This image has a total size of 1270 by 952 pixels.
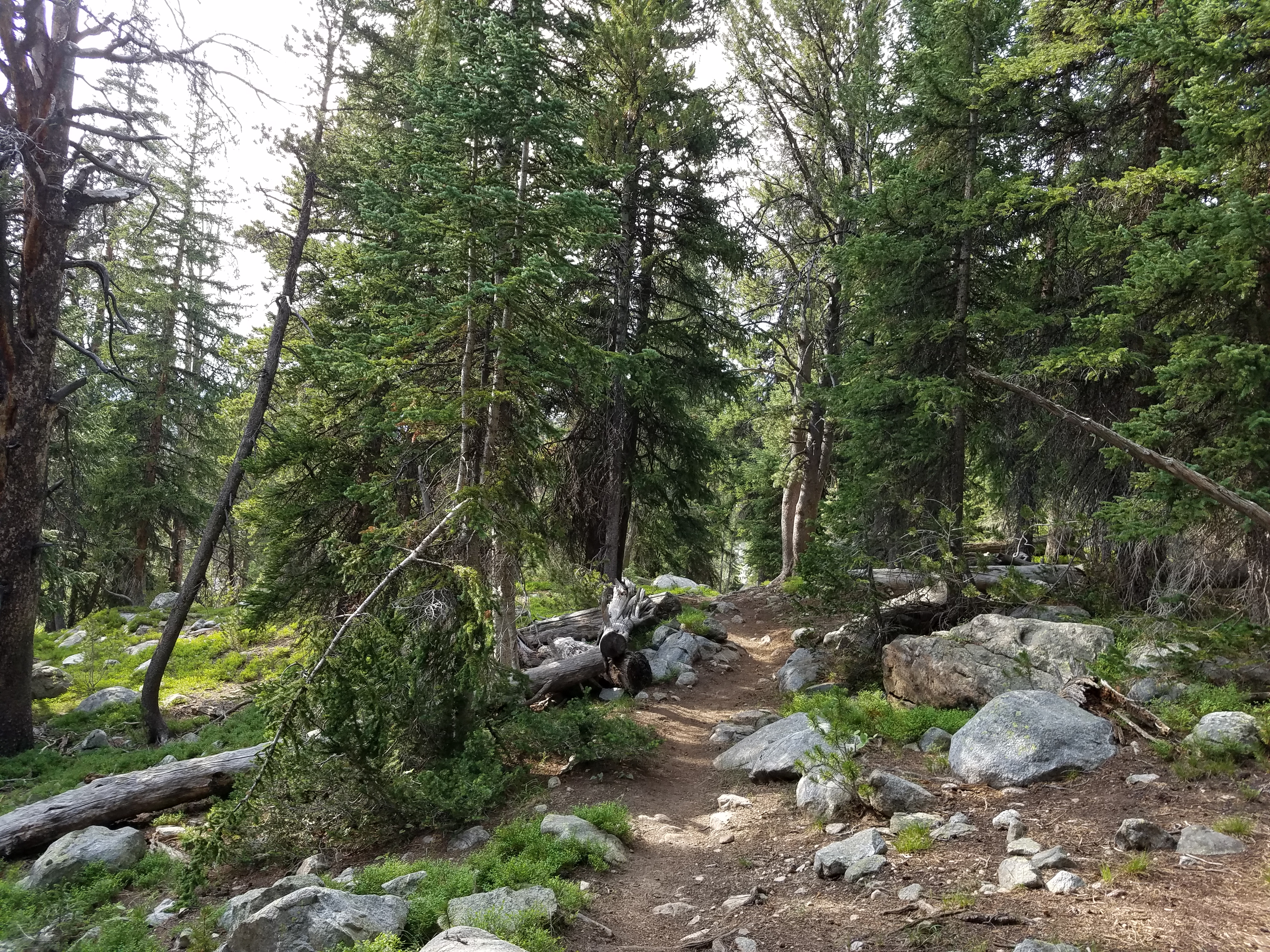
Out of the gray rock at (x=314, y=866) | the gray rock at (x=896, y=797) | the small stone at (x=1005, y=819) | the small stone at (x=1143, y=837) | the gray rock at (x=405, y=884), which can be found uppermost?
the small stone at (x=1143, y=837)

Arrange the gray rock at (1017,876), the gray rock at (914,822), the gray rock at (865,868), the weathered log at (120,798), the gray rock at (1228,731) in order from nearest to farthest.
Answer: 1. the gray rock at (1017,876)
2. the gray rock at (865,868)
3. the gray rock at (914,822)
4. the gray rock at (1228,731)
5. the weathered log at (120,798)

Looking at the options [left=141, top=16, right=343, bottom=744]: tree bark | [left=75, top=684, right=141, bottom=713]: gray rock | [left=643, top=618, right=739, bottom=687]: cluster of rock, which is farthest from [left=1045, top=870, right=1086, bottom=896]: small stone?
[left=75, top=684, right=141, bottom=713]: gray rock

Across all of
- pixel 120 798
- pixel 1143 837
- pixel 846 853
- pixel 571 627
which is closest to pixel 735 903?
pixel 846 853

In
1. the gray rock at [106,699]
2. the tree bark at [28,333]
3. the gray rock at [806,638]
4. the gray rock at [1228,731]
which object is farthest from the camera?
the gray rock at [106,699]

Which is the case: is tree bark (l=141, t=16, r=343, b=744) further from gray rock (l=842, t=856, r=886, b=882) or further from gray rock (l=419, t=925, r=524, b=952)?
gray rock (l=842, t=856, r=886, b=882)

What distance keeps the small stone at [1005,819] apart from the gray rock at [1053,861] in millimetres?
578

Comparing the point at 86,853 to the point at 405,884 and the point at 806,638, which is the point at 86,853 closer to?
the point at 405,884

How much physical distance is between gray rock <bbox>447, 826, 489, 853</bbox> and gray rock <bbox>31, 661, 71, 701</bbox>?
1243 cm

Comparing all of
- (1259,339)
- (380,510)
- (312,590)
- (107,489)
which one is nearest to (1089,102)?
(1259,339)

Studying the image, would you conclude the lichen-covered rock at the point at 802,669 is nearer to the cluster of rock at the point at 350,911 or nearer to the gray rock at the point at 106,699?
the cluster of rock at the point at 350,911

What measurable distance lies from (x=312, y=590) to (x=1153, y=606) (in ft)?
39.8

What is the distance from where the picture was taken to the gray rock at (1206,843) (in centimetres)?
427

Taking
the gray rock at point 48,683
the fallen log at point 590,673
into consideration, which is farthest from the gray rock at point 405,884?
the gray rock at point 48,683

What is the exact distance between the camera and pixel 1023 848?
4.56 m
